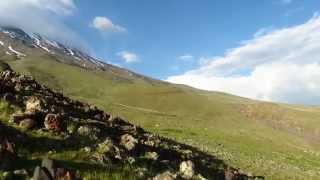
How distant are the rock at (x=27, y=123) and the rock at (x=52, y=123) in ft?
1.41

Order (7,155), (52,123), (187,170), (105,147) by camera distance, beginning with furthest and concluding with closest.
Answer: (52,123), (187,170), (105,147), (7,155)

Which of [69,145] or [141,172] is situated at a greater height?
[69,145]

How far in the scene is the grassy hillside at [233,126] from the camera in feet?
157

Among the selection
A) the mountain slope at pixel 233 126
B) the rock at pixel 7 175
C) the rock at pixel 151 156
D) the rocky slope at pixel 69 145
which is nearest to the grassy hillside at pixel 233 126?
the mountain slope at pixel 233 126

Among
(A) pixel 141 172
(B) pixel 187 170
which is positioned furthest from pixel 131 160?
(B) pixel 187 170

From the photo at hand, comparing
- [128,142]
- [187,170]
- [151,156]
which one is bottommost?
[187,170]

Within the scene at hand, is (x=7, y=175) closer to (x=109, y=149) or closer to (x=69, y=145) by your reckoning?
(x=69, y=145)

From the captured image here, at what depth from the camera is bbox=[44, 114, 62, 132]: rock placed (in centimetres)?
1870

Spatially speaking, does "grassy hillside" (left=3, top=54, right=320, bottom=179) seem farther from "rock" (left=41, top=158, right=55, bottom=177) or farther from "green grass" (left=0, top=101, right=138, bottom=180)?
"rock" (left=41, top=158, right=55, bottom=177)

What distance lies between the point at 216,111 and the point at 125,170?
93.0m

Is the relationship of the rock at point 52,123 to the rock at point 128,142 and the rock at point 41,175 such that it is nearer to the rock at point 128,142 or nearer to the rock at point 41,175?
the rock at point 128,142

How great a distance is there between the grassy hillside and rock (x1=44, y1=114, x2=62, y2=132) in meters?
21.3

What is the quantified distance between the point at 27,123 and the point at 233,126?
7119 cm

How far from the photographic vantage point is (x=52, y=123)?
1883 centimetres
